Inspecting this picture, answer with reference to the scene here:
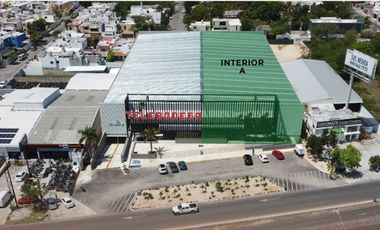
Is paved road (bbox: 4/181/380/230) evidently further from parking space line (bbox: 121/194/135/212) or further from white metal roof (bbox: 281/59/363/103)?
white metal roof (bbox: 281/59/363/103)

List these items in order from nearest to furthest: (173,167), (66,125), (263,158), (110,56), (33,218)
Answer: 1. (33,218)
2. (173,167)
3. (263,158)
4. (66,125)
5. (110,56)

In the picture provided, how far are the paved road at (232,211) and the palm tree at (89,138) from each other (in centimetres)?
1955

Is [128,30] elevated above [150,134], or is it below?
above

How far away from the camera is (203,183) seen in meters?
73.2

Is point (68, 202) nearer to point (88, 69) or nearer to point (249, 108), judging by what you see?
point (249, 108)

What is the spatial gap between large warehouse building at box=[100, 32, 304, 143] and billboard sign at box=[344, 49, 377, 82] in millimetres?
15110

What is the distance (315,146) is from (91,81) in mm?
60633

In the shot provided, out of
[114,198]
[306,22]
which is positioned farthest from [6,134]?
[306,22]

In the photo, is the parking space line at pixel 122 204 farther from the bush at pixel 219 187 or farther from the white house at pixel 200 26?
the white house at pixel 200 26

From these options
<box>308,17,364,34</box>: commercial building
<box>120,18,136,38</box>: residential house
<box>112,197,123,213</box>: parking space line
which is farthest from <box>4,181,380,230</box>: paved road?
<box>120,18,136,38</box>: residential house

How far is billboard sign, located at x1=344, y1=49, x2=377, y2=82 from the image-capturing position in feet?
284

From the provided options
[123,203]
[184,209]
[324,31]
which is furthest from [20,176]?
[324,31]

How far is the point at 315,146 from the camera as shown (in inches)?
3159

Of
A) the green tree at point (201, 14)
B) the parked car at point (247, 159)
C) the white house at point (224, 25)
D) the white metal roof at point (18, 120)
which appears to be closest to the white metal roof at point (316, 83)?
the parked car at point (247, 159)
